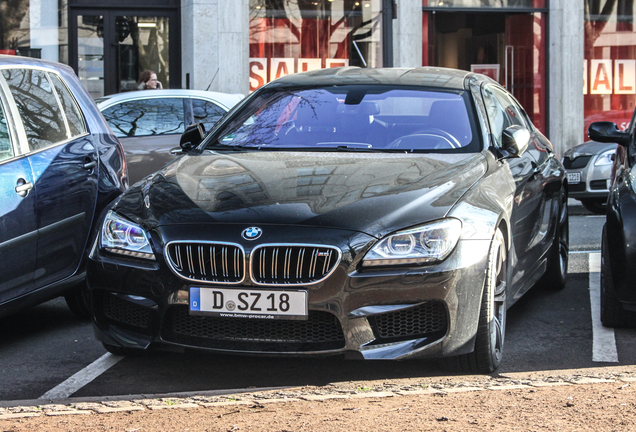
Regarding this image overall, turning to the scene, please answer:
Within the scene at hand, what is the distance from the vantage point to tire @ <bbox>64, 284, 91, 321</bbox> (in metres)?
6.01

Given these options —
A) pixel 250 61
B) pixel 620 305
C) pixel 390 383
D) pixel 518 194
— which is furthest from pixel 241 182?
pixel 250 61

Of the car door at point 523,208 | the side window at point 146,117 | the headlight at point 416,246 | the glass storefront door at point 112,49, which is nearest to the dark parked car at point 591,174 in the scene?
the side window at point 146,117

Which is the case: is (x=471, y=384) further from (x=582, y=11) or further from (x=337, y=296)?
(x=582, y=11)

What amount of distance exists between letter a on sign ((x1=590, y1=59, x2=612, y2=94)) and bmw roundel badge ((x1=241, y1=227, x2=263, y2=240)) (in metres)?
15.8

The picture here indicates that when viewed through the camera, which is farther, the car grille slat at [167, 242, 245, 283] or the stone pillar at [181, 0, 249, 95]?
the stone pillar at [181, 0, 249, 95]

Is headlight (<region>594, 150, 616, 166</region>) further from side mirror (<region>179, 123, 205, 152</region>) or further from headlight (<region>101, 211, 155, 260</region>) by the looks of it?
headlight (<region>101, 211, 155, 260</region>)

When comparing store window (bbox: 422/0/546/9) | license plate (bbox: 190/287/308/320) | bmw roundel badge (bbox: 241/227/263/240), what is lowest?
license plate (bbox: 190/287/308/320)

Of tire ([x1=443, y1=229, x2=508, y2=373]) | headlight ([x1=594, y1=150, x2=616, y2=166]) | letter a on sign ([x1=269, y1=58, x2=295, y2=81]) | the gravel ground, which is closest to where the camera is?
the gravel ground

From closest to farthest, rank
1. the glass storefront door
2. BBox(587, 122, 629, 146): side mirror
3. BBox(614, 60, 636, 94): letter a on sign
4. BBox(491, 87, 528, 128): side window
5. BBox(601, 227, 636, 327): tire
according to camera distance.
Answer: BBox(601, 227, 636, 327): tire → BBox(491, 87, 528, 128): side window → BBox(587, 122, 629, 146): side mirror → the glass storefront door → BBox(614, 60, 636, 94): letter a on sign

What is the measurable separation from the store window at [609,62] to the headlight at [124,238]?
15.4 m

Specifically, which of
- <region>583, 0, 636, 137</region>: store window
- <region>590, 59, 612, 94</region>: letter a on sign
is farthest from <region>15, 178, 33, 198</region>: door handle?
<region>590, 59, 612, 94</region>: letter a on sign

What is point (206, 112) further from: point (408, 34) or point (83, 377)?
point (408, 34)

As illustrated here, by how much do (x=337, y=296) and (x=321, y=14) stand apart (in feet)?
45.6

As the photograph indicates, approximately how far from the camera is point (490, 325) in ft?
14.9
